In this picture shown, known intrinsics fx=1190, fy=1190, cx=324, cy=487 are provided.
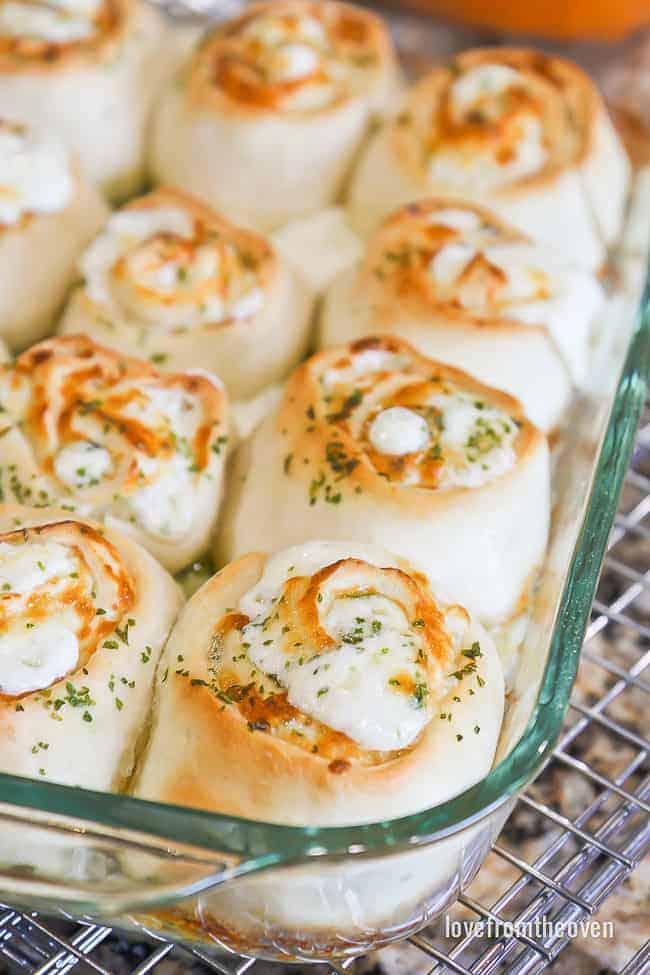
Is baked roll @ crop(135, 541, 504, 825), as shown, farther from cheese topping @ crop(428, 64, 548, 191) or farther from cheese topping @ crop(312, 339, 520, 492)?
cheese topping @ crop(428, 64, 548, 191)

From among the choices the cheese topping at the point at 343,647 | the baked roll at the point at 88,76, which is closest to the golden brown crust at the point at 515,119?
the baked roll at the point at 88,76

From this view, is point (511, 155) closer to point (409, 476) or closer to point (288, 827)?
point (409, 476)

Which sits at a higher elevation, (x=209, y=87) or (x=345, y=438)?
(x=209, y=87)

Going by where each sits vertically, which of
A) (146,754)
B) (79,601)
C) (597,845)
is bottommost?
(597,845)

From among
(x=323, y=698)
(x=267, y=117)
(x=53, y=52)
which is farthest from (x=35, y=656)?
(x=53, y=52)

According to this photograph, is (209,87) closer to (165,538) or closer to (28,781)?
(165,538)

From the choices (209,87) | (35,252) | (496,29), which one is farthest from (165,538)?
(496,29)
